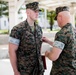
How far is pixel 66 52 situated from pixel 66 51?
0.01m

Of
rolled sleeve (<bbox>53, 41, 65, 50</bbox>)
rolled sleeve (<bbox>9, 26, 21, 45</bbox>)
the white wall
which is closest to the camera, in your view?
rolled sleeve (<bbox>53, 41, 65, 50</bbox>)

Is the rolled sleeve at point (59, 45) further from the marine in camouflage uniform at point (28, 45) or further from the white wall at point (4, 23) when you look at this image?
the white wall at point (4, 23)

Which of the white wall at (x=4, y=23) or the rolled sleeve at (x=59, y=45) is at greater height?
the rolled sleeve at (x=59, y=45)

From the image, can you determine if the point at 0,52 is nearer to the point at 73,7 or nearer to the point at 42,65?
the point at 42,65

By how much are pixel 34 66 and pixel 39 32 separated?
412 mm

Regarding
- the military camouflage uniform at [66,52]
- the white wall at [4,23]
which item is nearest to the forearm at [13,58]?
the military camouflage uniform at [66,52]

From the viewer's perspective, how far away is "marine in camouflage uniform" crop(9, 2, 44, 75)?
2.77m

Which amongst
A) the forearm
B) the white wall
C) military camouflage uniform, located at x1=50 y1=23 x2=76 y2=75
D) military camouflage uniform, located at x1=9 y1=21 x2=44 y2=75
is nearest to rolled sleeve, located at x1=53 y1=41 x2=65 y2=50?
military camouflage uniform, located at x1=50 y1=23 x2=76 y2=75

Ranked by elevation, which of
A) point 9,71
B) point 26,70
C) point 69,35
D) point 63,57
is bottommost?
point 9,71

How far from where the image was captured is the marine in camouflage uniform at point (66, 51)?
254 cm

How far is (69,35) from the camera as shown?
255 centimetres

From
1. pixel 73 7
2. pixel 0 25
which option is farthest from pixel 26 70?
pixel 0 25

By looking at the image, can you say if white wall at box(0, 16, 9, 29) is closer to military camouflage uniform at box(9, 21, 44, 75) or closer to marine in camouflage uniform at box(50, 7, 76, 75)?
military camouflage uniform at box(9, 21, 44, 75)

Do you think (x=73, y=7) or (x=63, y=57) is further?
(x=73, y=7)
